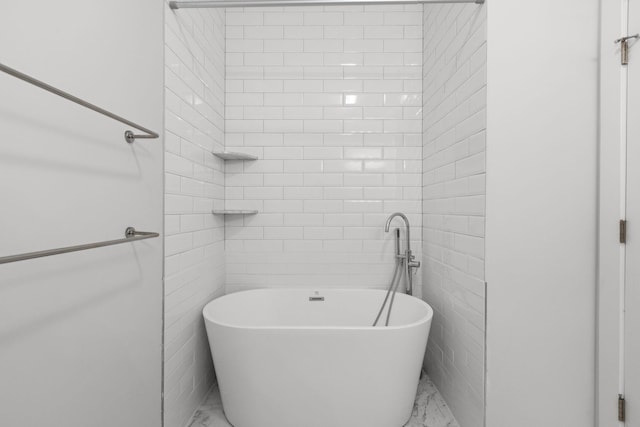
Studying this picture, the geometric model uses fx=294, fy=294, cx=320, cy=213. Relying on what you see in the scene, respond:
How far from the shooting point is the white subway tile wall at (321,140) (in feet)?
7.37

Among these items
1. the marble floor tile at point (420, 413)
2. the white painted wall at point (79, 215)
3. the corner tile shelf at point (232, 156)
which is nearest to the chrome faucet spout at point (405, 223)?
the marble floor tile at point (420, 413)

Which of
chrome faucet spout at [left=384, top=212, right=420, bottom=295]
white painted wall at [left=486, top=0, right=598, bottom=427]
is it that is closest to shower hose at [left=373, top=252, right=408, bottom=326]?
chrome faucet spout at [left=384, top=212, right=420, bottom=295]

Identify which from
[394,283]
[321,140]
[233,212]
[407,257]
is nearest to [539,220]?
[407,257]

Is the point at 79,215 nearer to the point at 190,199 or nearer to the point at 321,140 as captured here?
the point at 190,199

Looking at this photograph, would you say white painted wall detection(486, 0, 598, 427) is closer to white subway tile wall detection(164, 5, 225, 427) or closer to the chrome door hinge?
the chrome door hinge

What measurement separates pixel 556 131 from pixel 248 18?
218 cm

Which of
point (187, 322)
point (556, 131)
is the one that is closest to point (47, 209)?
point (187, 322)

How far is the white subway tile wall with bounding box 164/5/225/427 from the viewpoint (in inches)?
56.6

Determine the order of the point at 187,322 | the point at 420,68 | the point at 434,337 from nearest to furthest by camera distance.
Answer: the point at 187,322, the point at 434,337, the point at 420,68

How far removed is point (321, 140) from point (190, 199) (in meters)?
1.06

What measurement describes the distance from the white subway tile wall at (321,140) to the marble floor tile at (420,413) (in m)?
0.75

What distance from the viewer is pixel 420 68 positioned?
224cm

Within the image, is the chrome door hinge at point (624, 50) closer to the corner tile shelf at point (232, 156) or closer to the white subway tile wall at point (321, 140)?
the white subway tile wall at point (321, 140)

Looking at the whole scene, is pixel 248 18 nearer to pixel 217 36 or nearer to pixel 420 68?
pixel 217 36
